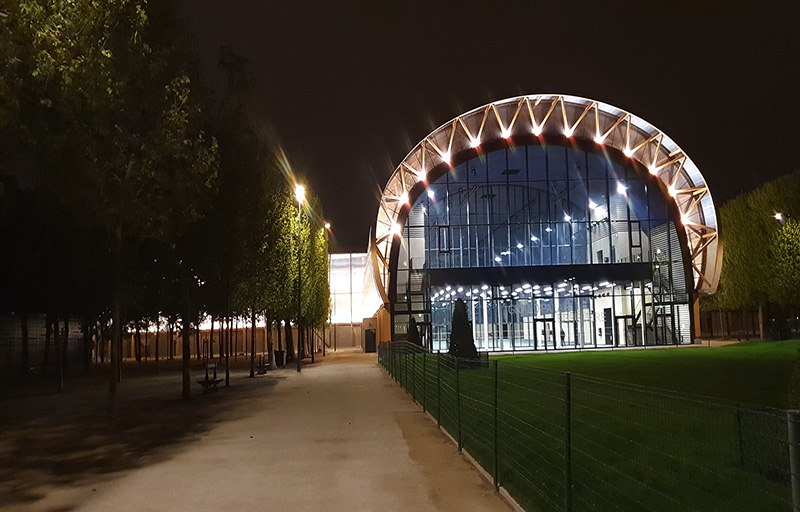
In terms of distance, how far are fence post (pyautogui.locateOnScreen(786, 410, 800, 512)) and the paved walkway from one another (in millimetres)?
4241

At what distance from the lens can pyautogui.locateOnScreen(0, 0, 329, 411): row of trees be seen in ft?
32.4

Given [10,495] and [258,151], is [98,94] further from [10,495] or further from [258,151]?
[258,151]

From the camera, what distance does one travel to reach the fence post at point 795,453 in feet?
10.6

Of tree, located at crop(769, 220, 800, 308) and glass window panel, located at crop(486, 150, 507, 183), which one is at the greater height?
glass window panel, located at crop(486, 150, 507, 183)

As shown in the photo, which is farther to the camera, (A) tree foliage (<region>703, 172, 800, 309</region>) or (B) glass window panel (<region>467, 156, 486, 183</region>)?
(B) glass window panel (<region>467, 156, 486, 183</region>)

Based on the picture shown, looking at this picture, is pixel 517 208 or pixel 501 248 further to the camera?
pixel 517 208

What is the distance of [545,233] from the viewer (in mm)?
47625

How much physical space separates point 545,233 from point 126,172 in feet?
120

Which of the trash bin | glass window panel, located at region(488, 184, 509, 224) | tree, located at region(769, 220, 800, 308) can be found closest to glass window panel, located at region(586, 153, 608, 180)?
glass window panel, located at region(488, 184, 509, 224)

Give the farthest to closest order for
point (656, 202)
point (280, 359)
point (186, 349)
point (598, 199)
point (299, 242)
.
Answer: point (656, 202), point (598, 199), point (280, 359), point (299, 242), point (186, 349)

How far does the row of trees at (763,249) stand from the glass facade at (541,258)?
5007 mm

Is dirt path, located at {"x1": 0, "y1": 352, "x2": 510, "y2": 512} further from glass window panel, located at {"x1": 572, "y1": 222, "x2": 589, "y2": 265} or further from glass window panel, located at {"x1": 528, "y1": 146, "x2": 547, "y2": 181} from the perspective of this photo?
glass window panel, located at {"x1": 528, "y1": 146, "x2": 547, "y2": 181}

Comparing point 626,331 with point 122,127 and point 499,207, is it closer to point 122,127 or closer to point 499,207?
point 499,207

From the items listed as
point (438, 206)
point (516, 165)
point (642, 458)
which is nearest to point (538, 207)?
point (516, 165)
